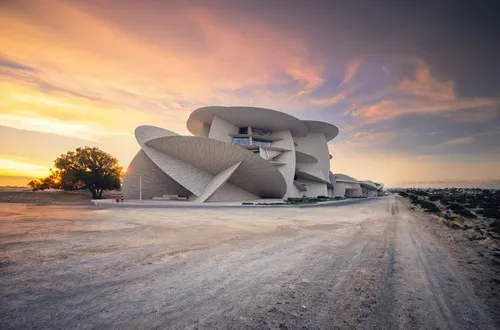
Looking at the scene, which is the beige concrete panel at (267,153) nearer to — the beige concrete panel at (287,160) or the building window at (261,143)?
the beige concrete panel at (287,160)

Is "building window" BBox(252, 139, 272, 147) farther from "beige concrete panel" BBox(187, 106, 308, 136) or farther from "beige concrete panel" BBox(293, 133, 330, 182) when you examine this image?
"beige concrete panel" BBox(293, 133, 330, 182)

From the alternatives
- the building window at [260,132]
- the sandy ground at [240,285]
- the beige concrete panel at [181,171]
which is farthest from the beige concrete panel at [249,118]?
the sandy ground at [240,285]

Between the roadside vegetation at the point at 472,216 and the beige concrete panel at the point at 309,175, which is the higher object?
the beige concrete panel at the point at 309,175

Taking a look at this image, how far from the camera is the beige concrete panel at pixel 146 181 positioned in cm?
2831

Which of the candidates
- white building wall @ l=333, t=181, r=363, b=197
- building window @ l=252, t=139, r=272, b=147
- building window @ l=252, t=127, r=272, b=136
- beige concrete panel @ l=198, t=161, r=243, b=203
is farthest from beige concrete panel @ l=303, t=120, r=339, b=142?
beige concrete panel @ l=198, t=161, r=243, b=203

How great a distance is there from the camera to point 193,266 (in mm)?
4281

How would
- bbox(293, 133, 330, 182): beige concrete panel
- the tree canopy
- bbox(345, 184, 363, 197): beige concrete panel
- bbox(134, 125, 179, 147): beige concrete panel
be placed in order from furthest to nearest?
bbox(345, 184, 363, 197): beige concrete panel → bbox(293, 133, 330, 182): beige concrete panel → the tree canopy → bbox(134, 125, 179, 147): beige concrete panel

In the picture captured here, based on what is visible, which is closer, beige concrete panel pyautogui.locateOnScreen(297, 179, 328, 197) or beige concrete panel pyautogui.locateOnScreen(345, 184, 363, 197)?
beige concrete panel pyautogui.locateOnScreen(297, 179, 328, 197)

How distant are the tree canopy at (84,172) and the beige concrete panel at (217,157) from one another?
18.4 m

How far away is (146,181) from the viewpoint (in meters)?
29.9

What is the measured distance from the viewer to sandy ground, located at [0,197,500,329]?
248 centimetres

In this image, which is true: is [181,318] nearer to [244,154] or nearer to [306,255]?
[306,255]

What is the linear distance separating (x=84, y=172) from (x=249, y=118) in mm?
30665

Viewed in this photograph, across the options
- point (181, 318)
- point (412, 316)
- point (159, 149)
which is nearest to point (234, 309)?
point (181, 318)
